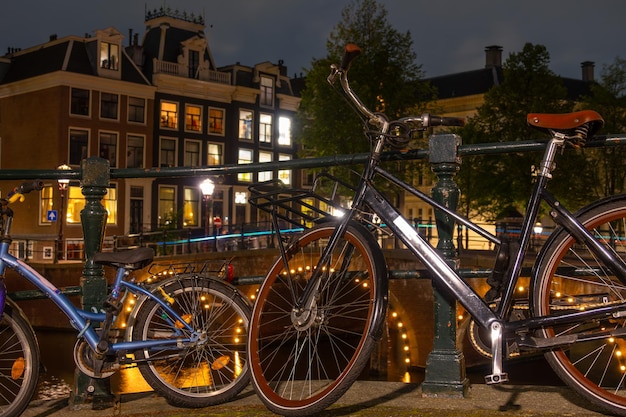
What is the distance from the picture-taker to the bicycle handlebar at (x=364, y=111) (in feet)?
10.9

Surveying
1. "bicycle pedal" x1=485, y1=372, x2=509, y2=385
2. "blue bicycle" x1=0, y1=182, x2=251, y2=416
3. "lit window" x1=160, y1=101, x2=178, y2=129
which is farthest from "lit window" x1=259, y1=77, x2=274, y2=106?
"bicycle pedal" x1=485, y1=372, x2=509, y2=385

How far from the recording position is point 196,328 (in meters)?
3.75

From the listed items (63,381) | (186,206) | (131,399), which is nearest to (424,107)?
(186,206)

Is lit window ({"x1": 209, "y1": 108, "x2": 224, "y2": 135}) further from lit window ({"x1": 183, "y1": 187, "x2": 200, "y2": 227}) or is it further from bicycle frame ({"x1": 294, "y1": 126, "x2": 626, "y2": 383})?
bicycle frame ({"x1": 294, "y1": 126, "x2": 626, "y2": 383})

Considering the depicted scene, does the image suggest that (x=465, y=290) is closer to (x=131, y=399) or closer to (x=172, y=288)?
(x=172, y=288)

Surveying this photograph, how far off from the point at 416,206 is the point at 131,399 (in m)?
41.1

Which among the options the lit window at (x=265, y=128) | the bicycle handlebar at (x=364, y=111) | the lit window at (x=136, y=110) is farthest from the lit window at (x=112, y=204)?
the bicycle handlebar at (x=364, y=111)

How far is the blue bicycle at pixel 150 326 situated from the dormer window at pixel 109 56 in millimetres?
29814

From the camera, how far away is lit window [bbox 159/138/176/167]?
3366cm

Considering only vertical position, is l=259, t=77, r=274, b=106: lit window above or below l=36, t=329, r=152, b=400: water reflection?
above

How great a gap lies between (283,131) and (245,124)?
2.61m

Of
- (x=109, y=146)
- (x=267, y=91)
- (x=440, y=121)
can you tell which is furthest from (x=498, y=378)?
(x=267, y=91)

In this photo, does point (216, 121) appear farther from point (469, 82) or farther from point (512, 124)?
point (469, 82)

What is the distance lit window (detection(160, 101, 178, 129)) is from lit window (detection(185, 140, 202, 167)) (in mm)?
985
